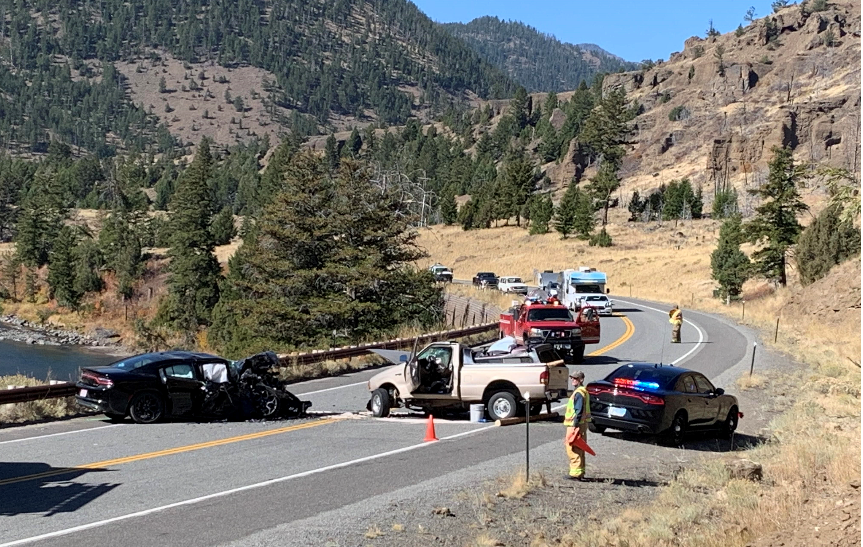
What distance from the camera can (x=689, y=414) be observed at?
655 inches

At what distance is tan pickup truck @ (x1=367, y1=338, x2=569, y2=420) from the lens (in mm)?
18047

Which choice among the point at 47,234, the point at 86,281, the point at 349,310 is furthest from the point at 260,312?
the point at 47,234

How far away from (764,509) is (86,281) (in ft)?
300

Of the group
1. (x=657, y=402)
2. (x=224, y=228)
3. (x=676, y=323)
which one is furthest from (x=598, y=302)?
(x=224, y=228)

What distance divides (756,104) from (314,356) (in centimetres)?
14415

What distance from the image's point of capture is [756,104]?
155 meters

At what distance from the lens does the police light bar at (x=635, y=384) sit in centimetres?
1627

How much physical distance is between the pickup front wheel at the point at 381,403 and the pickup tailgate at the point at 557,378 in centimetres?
322

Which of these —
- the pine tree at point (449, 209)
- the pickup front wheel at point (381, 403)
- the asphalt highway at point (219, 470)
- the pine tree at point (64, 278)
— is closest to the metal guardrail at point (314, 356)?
the asphalt highway at point (219, 470)

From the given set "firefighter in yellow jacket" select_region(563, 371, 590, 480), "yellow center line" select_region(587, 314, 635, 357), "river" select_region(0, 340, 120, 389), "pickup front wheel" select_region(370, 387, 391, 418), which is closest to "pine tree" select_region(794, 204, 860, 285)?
"yellow center line" select_region(587, 314, 635, 357)

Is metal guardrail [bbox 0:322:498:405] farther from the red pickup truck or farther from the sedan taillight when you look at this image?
the red pickup truck

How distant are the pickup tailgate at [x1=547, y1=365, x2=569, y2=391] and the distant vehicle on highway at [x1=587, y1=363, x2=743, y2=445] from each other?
3.81 feet

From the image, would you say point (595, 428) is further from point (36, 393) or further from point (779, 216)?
point (779, 216)

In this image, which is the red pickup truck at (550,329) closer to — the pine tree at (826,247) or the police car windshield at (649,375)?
the police car windshield at (649,375)
